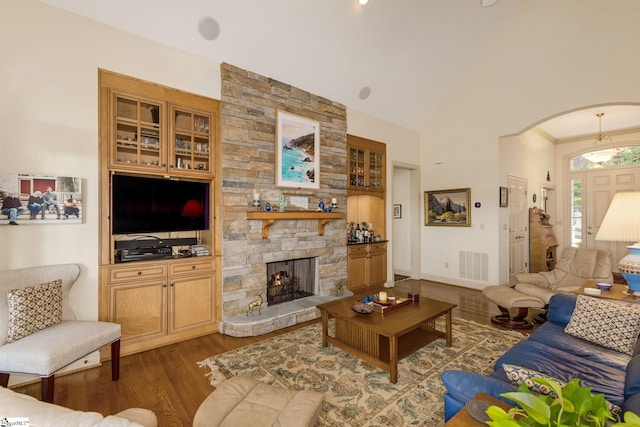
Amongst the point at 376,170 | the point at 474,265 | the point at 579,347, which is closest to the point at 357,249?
the point at 376,170

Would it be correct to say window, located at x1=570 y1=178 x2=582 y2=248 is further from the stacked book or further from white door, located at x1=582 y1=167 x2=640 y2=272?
the stacked book

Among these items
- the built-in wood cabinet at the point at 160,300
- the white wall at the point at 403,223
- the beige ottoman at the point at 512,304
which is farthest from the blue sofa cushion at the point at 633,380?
the white wall at the point at 403,223

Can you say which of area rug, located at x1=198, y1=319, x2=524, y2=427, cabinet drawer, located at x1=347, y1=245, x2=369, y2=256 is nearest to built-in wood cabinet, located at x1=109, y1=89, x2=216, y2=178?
area rug, located at x1=198, y1=319, x2=524, y2=427

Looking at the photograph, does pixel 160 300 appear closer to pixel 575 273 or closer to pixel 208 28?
pixel 208 28

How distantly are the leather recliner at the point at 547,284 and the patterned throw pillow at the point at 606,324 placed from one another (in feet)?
3.89

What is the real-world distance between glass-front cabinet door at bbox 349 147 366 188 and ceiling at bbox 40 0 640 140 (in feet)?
2.54

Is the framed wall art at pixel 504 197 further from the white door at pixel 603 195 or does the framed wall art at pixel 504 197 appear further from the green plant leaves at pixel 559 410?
the green plant leaves at pixel 559 410

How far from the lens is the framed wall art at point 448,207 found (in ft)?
19.5

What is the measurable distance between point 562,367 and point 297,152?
12.2 feet

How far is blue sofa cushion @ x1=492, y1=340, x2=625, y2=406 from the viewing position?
179 cm

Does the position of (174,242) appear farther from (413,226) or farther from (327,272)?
(413,226)

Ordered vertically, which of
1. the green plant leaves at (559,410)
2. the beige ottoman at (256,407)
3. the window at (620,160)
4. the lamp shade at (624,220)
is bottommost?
the beige ottoman at (256,407)

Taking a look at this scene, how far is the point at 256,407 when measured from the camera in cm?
165

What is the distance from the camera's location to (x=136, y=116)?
320 centimetres
